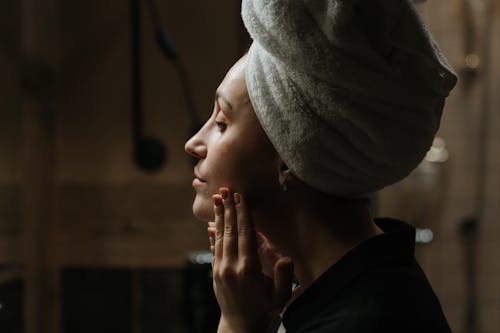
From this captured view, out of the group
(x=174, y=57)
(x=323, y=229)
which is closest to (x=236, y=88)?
(x=323, y=229)

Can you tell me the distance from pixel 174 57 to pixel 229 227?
26.5 inches

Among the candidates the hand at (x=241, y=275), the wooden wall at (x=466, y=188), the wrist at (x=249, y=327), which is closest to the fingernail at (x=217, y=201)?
the hand at (x=241, y=275)

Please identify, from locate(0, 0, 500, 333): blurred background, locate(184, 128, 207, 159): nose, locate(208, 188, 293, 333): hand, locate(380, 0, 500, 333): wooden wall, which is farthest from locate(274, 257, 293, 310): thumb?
locate(380, 0, 500, 333): wooden wall

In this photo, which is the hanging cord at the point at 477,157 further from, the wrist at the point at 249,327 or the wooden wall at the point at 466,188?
the wrist at the point at 249,327

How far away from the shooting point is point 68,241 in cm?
135

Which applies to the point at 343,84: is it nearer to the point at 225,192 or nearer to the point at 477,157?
the point at 225,192

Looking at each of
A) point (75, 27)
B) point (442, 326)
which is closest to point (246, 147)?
point (442, 326)

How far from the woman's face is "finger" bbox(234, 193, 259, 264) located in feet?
0.04

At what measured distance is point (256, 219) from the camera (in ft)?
1.82

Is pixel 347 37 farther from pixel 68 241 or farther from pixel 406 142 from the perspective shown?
pixel 68 241

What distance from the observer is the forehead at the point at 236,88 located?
21.4 inches

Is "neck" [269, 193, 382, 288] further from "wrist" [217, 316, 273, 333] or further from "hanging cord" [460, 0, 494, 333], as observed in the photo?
"hanging cord" [460, 0, 494, 333]

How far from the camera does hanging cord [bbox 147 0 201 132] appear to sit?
1.14 metres

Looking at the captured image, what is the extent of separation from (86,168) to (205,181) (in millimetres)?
846
